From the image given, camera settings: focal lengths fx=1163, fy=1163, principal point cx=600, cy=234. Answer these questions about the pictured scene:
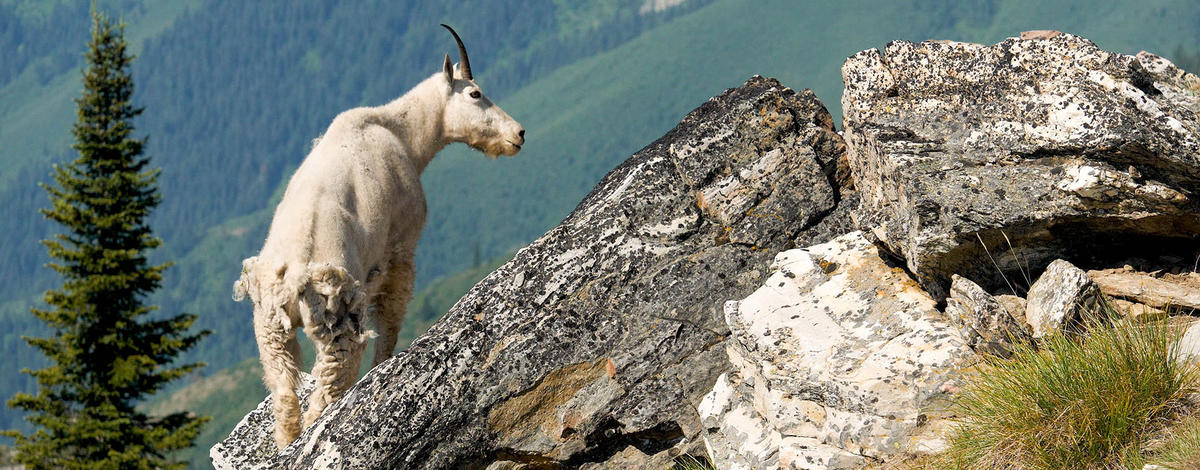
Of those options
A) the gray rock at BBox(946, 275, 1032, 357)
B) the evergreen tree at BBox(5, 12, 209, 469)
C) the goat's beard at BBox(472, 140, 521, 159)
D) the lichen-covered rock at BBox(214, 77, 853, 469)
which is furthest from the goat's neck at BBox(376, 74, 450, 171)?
the evergreen tree at BBox(5, 12, 209, 469)

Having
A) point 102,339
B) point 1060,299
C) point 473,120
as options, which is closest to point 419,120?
point 473,120

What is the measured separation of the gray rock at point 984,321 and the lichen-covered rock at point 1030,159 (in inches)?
12.4

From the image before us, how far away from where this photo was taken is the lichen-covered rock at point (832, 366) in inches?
271

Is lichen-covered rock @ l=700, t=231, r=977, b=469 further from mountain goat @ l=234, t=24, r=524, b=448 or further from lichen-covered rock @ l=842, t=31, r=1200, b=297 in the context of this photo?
mountain goat @ l=234, t=24, r=524, b=448

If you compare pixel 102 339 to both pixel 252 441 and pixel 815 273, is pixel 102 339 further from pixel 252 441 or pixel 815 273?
pixel 815 273

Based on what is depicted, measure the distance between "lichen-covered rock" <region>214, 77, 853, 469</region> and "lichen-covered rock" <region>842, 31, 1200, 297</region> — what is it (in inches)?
33.7

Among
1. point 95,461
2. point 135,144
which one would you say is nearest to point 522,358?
point 95,461

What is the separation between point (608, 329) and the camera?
857cm

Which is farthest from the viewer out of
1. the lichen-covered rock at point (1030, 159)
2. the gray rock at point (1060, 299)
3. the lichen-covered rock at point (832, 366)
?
the lichen-covered rock at point (1030, 159)

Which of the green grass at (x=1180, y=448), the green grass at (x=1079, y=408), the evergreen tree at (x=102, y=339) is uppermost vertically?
the evergreen tree at (x=102, y=339)

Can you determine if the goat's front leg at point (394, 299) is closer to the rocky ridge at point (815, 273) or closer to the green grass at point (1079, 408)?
the rocky ridge at point (815, 273)

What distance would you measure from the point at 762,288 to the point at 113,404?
31.2 m

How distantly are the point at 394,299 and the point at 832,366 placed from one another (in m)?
5.24

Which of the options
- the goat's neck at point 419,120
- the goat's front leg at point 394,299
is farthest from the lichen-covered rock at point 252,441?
the goat's neck at point 419,120
